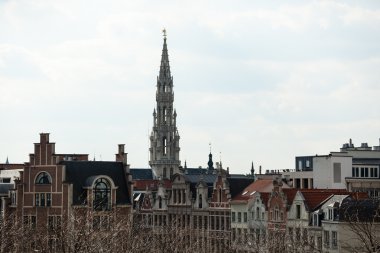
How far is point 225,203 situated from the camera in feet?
489

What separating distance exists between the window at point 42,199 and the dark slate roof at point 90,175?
3.11m

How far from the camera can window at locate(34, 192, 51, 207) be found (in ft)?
465

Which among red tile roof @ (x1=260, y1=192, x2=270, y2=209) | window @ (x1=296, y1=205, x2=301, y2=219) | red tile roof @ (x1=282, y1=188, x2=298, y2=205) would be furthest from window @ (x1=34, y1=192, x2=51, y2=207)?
window @ (x1=296, y1=205, x2=301, y2=219)

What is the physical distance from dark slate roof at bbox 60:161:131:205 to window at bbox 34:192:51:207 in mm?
3109

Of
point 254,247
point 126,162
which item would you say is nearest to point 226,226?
point 126,162

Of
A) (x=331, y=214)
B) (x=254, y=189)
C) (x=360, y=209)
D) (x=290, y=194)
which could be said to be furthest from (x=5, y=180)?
(x=360, y=209)

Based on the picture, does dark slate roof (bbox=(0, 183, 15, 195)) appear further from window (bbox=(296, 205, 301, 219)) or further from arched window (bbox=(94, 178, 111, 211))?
window (bbox=(296, 205, 301, 219))

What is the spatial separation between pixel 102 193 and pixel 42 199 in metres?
6.42

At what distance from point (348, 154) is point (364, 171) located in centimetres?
262

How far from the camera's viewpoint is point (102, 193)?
140 metres

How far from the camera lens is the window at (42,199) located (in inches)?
5576

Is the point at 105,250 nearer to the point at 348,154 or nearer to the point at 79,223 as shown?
the point at 79,223

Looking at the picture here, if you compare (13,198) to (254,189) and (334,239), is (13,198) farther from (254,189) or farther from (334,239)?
(334,239)

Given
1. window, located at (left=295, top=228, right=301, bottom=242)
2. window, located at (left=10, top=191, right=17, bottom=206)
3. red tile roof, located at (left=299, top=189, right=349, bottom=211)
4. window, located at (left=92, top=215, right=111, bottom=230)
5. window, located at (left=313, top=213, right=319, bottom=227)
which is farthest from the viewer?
window, located at (left=10, top=191, right=17, bottom=206)
